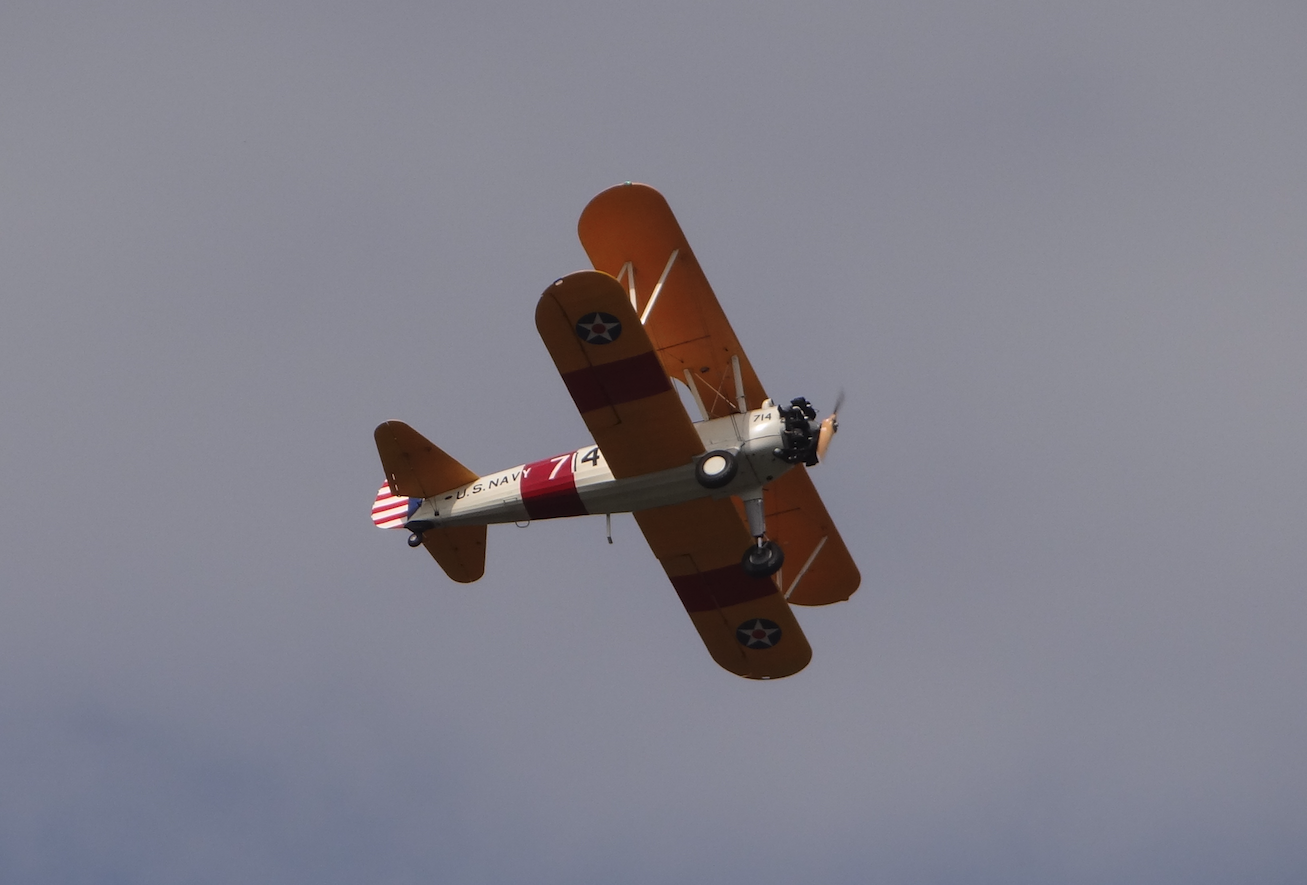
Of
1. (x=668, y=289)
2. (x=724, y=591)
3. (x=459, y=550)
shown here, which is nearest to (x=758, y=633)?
(x=724, y=591)

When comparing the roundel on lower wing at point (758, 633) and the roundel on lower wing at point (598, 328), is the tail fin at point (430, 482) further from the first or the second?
the roundel on lower wing at point (598, 328)

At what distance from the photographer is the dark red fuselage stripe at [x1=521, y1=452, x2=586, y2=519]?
56.7 ft

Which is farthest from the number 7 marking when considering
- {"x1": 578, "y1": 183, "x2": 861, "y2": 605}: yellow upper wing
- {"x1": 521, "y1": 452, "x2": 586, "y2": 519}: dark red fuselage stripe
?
{"x1": 578, "y1": 183, "x2": 861, "y2": 605}: yellow upper wing

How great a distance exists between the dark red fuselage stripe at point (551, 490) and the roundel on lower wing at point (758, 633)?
2.97 meters

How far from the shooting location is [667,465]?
16.4 metres

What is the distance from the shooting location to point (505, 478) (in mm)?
18109

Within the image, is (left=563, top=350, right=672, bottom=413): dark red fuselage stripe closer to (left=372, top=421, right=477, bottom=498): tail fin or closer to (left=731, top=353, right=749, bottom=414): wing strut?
(left=731, top=353, right=749, bottom=414): wing strut

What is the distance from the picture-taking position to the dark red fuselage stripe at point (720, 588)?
18.1m

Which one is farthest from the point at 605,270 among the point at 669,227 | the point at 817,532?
the point at 817,532

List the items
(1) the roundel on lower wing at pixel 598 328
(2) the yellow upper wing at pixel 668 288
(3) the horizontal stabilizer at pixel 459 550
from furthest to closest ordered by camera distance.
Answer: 1. (3) the horizontal stabilizer at pixel 459 550
2. (2) the yellow upper wing at pixel 668 288
3. (1) the roundel on lower wing at pixel 598 328

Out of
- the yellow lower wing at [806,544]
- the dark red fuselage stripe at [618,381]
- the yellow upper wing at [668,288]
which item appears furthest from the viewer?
the yellow lower wing at [806,544]

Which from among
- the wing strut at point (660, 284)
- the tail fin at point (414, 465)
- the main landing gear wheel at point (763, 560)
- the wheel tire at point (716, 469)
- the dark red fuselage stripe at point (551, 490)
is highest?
the wing strut at point (660, 284)

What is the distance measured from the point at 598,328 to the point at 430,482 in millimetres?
4376

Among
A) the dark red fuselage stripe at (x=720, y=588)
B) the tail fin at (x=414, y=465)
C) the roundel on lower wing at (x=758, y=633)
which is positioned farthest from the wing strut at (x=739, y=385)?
the tail fin at (x=414, y=465)
